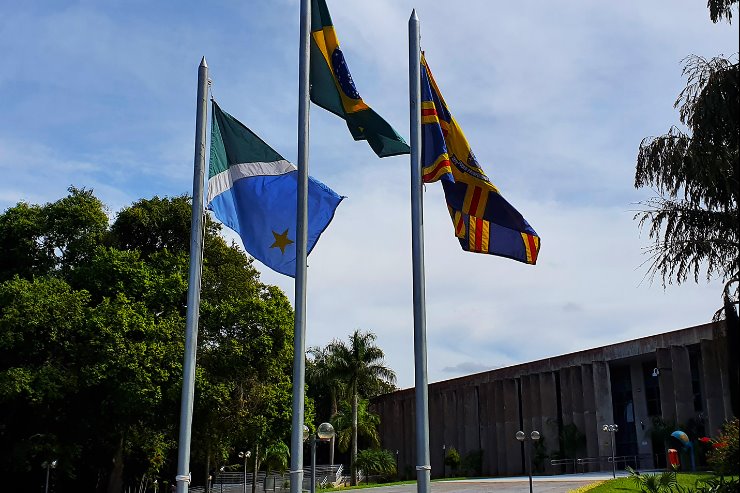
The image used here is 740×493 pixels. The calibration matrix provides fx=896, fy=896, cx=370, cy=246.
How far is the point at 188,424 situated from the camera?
1271 centimetres

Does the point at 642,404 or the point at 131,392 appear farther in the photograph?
the point at 642,404

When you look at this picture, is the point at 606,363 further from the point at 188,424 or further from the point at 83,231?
the point at 188,424

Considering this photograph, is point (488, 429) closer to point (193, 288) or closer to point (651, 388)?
point (651, 388)

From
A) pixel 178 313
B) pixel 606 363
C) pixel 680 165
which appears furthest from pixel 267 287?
pixel 680 165

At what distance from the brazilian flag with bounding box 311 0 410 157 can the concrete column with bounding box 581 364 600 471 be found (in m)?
39.8

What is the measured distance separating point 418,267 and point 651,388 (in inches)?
1617

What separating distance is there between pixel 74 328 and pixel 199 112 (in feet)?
70.8

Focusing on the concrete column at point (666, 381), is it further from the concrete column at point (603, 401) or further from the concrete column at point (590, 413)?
the concrete column at point (590, 413)

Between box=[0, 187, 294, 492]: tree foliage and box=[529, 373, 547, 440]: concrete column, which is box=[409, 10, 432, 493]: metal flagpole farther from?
box=[529, 373, 547, 440]: concrete column

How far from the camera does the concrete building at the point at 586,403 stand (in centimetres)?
4450

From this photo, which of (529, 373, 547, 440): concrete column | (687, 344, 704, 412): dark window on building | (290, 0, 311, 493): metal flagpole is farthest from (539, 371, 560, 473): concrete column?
(290, 0, 311, 493): metal flagpole

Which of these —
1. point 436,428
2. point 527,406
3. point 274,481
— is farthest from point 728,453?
point 436,428

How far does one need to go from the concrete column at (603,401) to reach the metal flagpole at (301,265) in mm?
39594

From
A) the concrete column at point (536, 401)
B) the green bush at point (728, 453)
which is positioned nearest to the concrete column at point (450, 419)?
the concrete column at point (536, 401)
